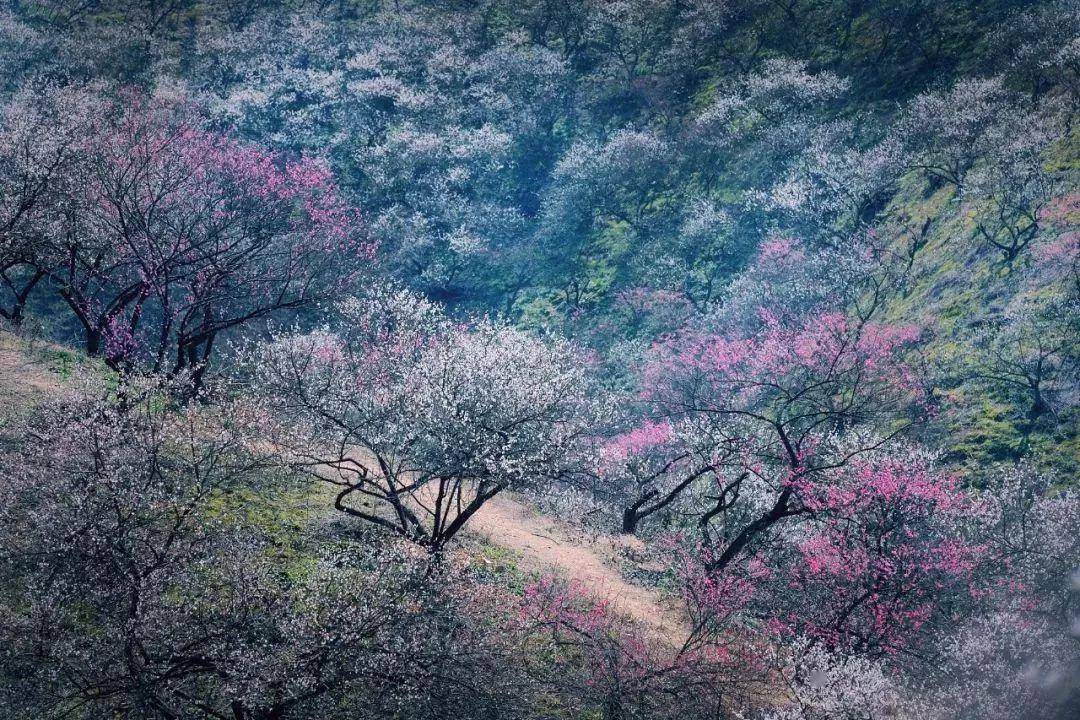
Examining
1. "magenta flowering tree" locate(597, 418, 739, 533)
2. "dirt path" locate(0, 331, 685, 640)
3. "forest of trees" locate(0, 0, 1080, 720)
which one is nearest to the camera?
"forest of trees" locate(0, 0, 1080, 720)

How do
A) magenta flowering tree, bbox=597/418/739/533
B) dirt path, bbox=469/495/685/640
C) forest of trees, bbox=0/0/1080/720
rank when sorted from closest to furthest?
forest of trees, bbox=0/0/1080/720 → dirt path, bbox=469/495/685/640 → magenta flowering tree, bbox=597/418/739/533

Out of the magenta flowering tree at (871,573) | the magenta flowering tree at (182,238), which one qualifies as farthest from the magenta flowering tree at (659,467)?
the magenta flowering tree at (182,238)

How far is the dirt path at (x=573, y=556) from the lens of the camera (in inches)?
840

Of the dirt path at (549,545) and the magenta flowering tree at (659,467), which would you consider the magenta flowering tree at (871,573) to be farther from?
the magenta flowering tree at (659,467)

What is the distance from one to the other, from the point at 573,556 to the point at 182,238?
2044cm

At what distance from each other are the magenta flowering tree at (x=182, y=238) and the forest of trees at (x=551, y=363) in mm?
355

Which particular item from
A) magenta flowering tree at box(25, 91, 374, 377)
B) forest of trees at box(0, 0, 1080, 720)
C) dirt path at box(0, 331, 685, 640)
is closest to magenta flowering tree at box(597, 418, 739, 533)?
forest of trees at box(0, 0, 1080, 720)

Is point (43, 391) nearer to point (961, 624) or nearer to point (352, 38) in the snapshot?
point (961, 624)

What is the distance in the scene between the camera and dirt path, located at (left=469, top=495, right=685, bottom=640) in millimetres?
21328

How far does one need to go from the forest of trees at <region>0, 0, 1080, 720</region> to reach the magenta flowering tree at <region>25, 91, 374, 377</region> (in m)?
0.35

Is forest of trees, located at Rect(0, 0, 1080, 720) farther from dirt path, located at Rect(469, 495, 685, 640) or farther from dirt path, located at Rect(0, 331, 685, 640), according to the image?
dirt path, located at Rect(469, 495, 685, 640)

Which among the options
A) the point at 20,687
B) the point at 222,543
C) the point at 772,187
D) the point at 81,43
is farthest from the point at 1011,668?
the point at 81,43

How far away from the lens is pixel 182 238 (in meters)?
27.9

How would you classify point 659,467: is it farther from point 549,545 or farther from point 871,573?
point 871,573
